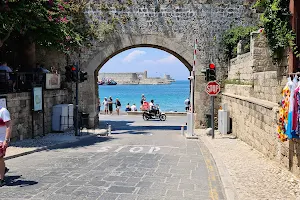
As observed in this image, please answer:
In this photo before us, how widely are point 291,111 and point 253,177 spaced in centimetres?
160

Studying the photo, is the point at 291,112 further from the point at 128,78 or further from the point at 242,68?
the point at 128,78

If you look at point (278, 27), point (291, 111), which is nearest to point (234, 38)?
point (278, 27)

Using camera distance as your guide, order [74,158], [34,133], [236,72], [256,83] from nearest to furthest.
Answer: [74,158] < [256,83] < [34,133] < [236,72]

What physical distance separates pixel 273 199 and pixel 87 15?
16322 millimetres

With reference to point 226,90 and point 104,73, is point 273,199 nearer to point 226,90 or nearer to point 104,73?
point 226,90

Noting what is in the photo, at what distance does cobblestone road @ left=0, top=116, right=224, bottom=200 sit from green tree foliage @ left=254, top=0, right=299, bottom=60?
335 cm

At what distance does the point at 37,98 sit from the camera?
53.4 ft

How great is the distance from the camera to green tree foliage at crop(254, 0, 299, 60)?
895 cm

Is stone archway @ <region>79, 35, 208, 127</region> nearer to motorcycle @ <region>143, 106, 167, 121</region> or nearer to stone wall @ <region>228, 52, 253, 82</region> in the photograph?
stone wall @ <region>228, 52, 253, 82</region>

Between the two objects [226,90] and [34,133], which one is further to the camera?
[226,90]

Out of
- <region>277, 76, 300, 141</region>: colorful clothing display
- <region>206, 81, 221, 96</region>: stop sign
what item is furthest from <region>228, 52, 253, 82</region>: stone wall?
<region>277, 76, 300, 141</region>: colorful clothing display

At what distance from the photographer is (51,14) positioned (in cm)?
1672

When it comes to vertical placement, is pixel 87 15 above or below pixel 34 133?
above

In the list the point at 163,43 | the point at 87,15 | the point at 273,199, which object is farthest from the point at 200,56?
the point at 273,199
